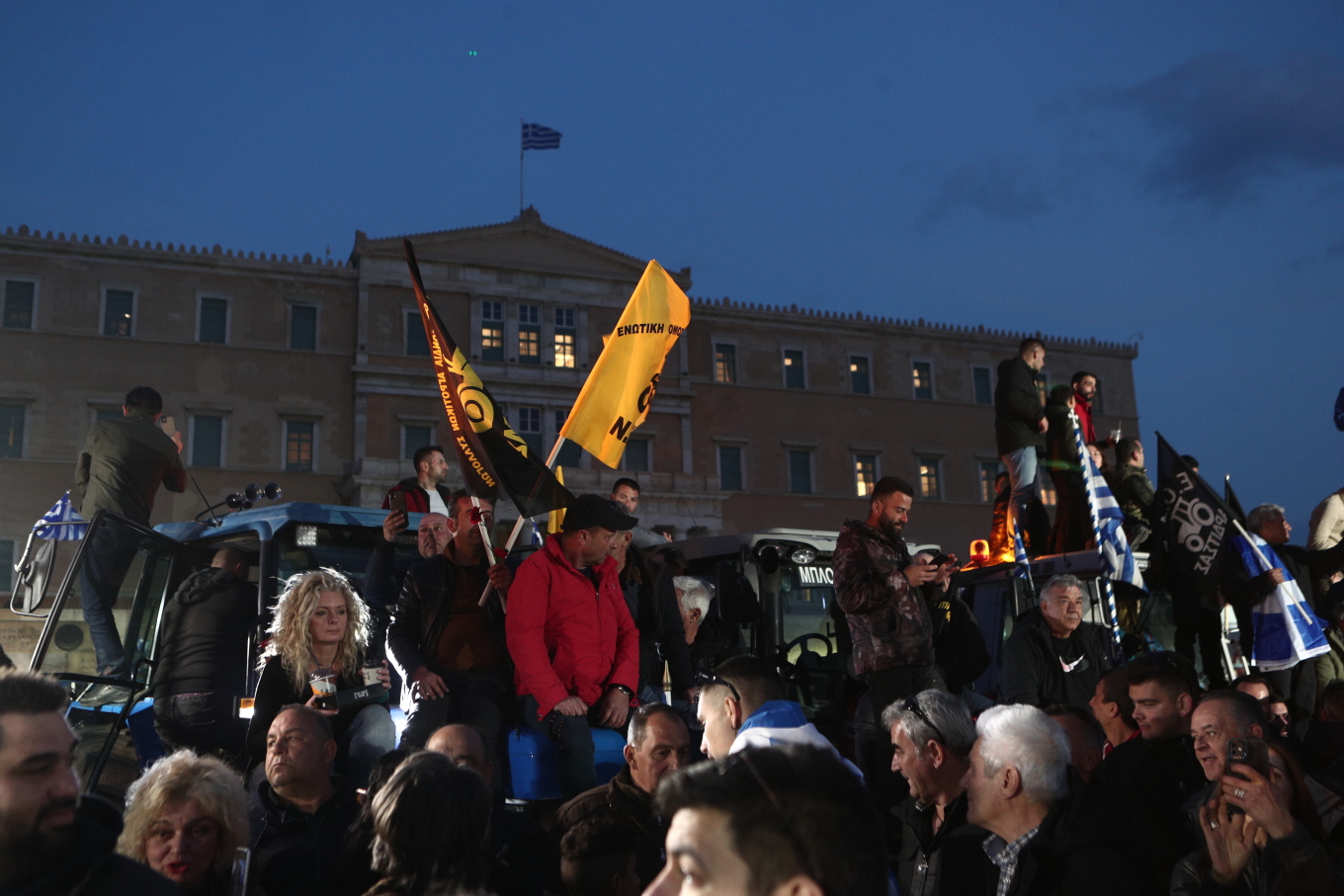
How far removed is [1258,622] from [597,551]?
5.69 metres

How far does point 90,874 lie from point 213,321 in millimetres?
37130

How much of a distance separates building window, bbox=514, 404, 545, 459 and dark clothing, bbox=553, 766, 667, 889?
34452mm

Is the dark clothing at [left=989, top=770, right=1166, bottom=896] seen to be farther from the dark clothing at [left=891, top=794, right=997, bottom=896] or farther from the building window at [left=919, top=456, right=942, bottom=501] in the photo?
the building window at [left=919, top=456, right=942, bottom=501]

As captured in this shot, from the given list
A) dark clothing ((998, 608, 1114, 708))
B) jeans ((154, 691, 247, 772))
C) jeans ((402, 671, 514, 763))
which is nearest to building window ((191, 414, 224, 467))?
jeans ((154, 691, 247, 772))

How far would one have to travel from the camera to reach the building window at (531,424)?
39219 mm

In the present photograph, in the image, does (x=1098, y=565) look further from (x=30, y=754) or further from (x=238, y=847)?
(x=30, y=754)

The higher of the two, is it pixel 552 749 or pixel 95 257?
pixel 95 257

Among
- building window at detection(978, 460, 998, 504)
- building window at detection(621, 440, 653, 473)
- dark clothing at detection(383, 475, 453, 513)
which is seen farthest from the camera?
building window at detection(978, 460, 998, 504)

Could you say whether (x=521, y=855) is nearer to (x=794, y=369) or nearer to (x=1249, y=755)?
(x=1249, y=755)

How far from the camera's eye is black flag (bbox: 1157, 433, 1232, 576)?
9.23 m

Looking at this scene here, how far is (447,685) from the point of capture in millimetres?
5977

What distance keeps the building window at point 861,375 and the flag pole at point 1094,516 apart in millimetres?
34161

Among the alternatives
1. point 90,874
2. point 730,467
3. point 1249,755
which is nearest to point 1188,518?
point 1249,755

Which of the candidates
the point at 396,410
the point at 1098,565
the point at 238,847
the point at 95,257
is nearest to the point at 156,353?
the point at 95,257
